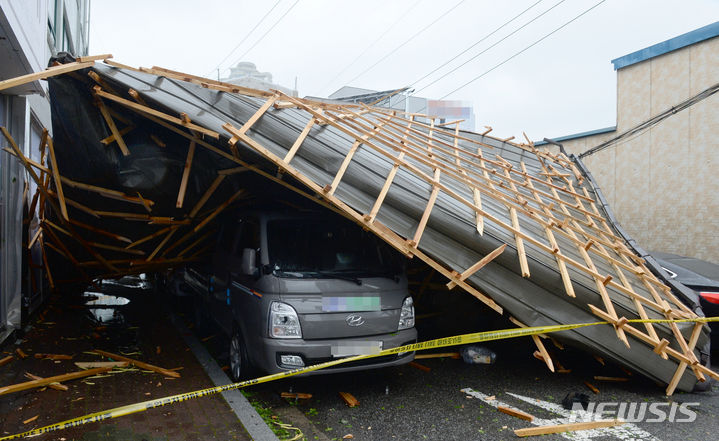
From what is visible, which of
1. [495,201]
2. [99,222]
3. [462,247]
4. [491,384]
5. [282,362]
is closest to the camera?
[282,362]

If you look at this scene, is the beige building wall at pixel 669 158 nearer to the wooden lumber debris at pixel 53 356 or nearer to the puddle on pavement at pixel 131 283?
the wooden lumber debris at pixel 53 356

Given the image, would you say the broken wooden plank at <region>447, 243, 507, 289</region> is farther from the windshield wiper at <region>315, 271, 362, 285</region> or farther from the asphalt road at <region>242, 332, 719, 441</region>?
the asphalt road at <region>242, 332, 719, 441</region>

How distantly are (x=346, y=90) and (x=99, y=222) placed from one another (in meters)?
34.9

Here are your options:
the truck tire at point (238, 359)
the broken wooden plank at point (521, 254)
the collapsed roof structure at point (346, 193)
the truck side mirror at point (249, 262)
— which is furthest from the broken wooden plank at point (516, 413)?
the truck side mirror at point (249, 262)

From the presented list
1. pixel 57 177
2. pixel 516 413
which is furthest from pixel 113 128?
pixel 516 413

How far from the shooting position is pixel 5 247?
19.6ft

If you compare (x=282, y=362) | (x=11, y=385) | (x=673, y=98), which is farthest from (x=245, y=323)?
(x=673, y=98)

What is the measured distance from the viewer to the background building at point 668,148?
37.4 feet

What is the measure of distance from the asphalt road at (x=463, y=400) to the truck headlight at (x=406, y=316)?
73 centimetres

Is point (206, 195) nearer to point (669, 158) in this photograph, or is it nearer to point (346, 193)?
point (346, 193)

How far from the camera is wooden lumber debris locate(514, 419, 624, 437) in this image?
394 centimetres

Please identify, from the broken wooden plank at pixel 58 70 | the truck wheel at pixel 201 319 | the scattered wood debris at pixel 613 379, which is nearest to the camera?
the broken wooden plank at pixel 58 70

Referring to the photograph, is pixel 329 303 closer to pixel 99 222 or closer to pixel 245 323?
pixel 245 323

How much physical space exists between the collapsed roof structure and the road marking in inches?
22.4
